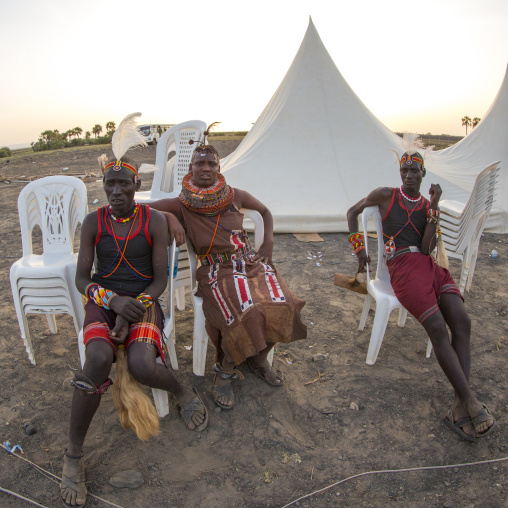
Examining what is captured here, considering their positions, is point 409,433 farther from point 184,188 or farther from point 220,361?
point 184,188

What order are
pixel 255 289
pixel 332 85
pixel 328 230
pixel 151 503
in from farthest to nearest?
1. pixel 332 85
2. pixel 328 230
3. pixel 255 289
4. pixel 151 503

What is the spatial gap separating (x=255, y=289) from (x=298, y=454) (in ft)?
3.11

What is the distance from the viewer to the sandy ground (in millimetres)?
2045

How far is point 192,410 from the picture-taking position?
2.46 meters

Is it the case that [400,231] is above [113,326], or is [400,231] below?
above

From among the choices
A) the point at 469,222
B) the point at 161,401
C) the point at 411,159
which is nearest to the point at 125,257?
the point at 161,401

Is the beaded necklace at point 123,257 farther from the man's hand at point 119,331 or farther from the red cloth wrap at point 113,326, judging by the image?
the man's hand at point 119,331

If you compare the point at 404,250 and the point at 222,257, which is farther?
the point at 404,250

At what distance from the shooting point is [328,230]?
241 inches

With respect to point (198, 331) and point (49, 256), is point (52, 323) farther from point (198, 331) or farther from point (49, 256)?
point (198, 331)

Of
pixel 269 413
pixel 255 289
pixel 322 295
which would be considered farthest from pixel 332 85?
pixel 269 413

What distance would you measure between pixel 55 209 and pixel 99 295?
127 cm

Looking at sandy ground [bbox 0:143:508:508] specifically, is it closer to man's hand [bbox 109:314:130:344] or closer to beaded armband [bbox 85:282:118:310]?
man's hand [bbox 109:314:130:344]

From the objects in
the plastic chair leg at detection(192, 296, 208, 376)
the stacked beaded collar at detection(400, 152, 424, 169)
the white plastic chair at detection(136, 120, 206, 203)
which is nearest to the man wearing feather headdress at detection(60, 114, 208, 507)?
the plastic chair leg at detection(192, 296, 208, 376)
